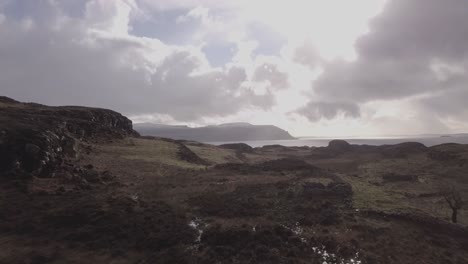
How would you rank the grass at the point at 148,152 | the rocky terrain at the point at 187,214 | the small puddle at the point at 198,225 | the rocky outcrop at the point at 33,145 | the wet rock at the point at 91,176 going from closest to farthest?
the rocky terrain at the point at 187,214
the small puddle at the point at 198,225
the rocky outcrop at the point at 33,145
the wet rock at the point at 91,176
the grass at the point at 148,152

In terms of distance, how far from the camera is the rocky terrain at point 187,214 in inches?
1008

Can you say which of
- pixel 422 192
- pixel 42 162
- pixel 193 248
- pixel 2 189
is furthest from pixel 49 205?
pixel 422 192

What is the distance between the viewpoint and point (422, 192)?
57.2m

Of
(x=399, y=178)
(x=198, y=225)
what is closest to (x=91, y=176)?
(x=198, y=225)

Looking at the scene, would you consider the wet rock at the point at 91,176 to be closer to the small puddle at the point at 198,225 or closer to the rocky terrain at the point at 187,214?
the rocky terrain at the point at 187,214

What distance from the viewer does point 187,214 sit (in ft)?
113

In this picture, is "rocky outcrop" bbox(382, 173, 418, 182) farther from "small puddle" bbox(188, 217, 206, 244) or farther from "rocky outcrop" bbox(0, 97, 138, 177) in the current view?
"rocky outcrop" bbox(0, 97, 138, 177)

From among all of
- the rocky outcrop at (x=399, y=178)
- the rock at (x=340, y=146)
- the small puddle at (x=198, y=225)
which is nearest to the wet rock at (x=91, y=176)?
the small puddle at (x=198, y=225)

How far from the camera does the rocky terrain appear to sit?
2561cm

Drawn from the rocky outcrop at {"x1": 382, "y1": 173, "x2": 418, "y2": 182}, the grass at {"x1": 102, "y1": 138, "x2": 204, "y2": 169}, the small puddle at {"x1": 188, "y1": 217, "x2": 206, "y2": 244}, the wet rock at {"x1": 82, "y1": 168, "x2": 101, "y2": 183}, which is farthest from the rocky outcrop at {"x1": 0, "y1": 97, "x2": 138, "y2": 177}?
the rocky outcrop at {"x1": 382, "y1": 173, "x2": 418, "y2": 182}

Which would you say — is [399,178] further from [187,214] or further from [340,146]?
[340,146]

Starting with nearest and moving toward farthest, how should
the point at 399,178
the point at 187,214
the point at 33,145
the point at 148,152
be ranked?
the point at 187,214 < the point at 33,145 < the point at 399,178 < the point at 148,152

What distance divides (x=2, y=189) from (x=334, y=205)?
35.4 m

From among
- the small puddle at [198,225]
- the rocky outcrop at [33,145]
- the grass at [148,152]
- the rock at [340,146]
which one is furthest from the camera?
the rock at [340,146]
